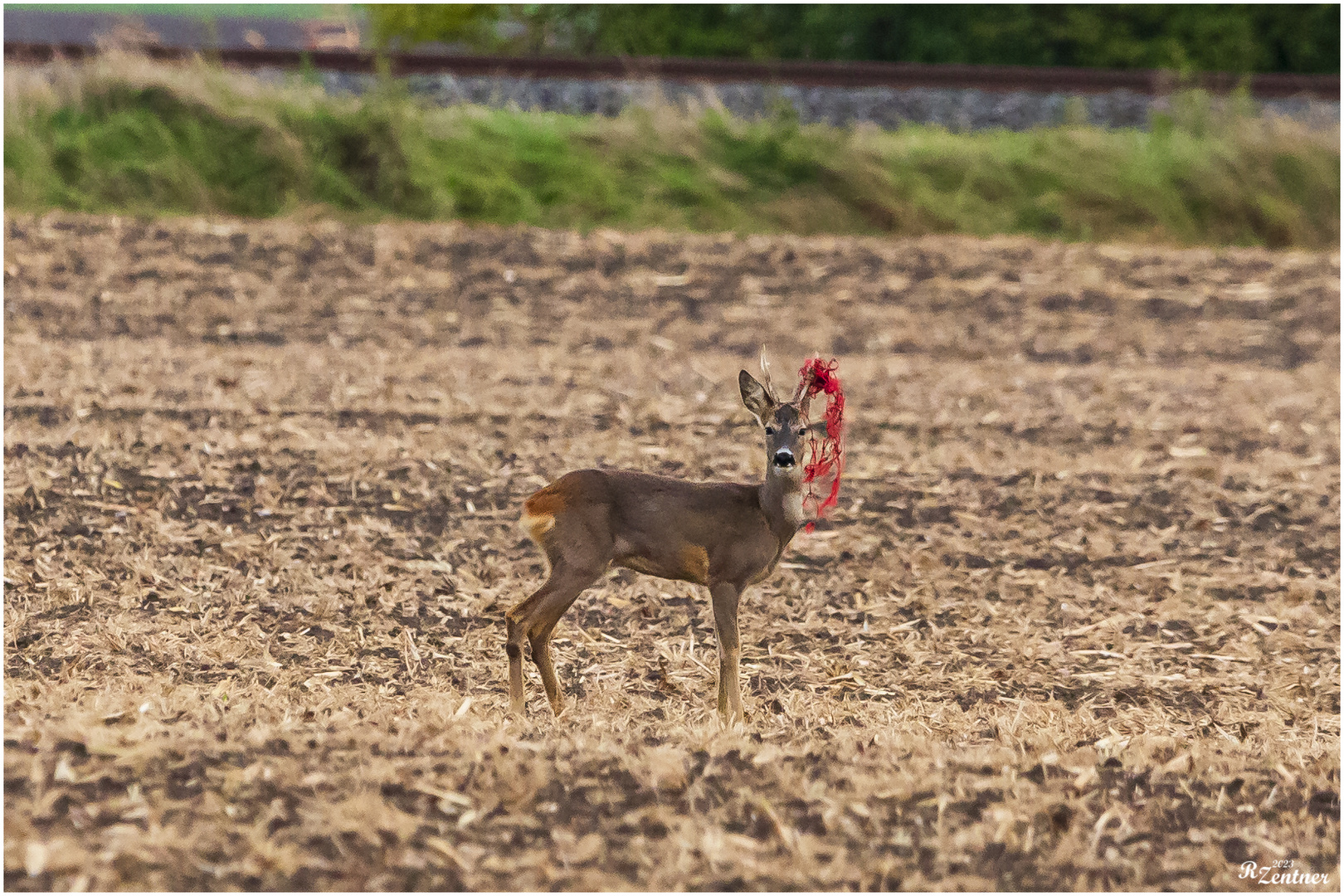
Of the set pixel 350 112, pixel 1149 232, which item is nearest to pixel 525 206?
pixel 350 112

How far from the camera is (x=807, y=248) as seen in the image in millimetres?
15109

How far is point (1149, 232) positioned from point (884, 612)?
11575 mm

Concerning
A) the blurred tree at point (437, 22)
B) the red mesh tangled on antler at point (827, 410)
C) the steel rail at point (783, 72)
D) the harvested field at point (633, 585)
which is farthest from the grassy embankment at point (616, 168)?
the blurred tree at point (437, 22)

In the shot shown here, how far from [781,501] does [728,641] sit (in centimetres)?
47

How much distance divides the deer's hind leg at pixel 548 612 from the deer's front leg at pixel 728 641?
37cm

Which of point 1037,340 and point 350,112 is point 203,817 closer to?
point 1037,340

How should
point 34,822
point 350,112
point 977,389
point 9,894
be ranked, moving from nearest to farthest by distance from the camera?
1. point 9,894
2. point 34,822
3. point 977,389
4. point 350,112

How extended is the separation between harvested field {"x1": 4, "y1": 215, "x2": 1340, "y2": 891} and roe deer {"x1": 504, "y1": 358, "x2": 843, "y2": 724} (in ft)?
1.21

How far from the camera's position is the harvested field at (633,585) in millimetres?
Answer: 3803

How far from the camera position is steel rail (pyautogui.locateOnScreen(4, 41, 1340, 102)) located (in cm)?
1870

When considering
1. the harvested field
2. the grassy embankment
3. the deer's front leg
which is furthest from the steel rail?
the deer's front leg

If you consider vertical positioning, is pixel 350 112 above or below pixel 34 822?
above

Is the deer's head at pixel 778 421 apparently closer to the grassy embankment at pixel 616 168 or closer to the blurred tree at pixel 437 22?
the grassy embankment at pixel 616 168

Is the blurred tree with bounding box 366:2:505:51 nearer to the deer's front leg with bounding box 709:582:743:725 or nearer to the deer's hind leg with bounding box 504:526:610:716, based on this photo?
the deer's hind leg with bounding box 504:526:610:716
